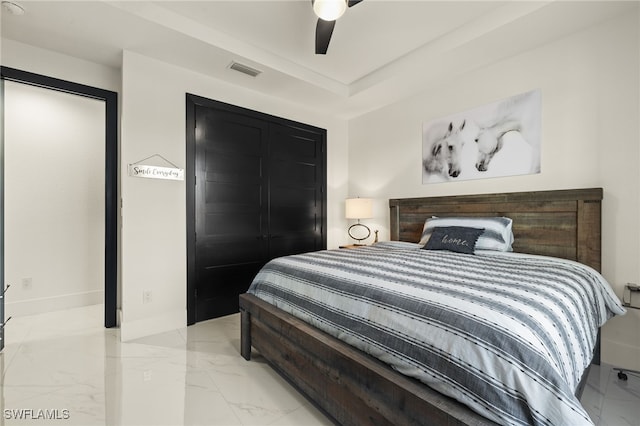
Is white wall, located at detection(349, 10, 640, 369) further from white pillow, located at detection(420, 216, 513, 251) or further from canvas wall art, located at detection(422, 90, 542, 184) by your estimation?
white pillow, located at detection(420, 216, 513, 251)

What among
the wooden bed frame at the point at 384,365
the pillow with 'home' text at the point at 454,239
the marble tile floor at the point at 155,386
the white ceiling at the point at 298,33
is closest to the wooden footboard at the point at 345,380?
the wooden bed frame at the point at 384,365

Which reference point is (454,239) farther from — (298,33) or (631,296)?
(298,33)

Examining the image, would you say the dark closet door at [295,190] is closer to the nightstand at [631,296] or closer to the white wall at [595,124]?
the white wall at [595,124]

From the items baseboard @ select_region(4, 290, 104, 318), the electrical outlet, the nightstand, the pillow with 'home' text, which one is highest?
the pillow with 'home' text

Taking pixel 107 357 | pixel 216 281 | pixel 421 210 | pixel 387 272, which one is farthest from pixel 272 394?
pixel 421 210

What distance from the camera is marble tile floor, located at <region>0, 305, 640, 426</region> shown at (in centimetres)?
160

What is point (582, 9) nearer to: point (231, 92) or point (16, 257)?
point (231, 92)

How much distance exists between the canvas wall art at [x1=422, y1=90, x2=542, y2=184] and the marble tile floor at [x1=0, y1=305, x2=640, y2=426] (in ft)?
5.82

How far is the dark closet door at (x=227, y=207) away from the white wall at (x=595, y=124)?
235cm

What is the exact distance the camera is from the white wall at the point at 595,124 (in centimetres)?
214

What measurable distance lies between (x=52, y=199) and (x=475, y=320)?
4.46 m

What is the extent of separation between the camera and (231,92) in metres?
3.31

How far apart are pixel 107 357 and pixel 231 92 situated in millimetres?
2783

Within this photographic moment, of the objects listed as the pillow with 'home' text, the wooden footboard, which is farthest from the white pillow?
the wooden footboard
